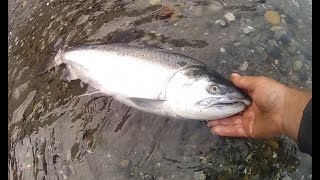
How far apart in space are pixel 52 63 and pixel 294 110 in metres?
1.24

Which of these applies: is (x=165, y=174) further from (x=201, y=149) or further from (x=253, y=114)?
(x=253, y=114)

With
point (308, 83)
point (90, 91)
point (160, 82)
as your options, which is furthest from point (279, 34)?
point (90, 91)

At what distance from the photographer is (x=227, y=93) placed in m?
2.02

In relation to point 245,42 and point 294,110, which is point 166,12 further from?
point 294,110

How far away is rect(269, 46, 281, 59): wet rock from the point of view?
7.13 ft

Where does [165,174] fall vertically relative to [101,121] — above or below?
below

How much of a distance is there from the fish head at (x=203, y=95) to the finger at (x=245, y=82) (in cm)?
4

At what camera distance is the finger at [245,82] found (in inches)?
81.5

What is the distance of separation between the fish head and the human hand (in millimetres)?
52
